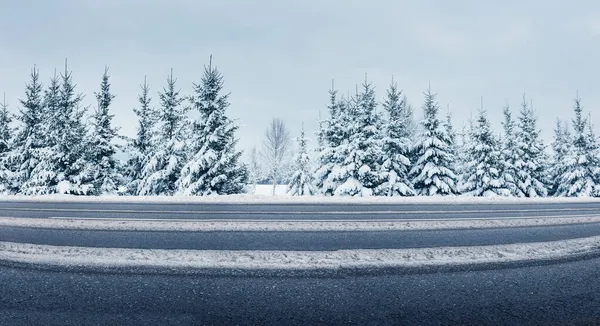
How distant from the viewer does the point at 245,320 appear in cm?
290

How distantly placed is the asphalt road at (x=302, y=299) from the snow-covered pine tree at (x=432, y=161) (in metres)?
18.8

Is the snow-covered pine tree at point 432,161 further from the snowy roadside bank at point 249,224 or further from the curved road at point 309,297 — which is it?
the curved road at point 309,297

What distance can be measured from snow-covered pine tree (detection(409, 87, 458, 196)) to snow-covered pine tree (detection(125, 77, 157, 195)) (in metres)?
20.9

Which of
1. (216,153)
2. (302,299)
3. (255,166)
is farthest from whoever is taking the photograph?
(255,166)

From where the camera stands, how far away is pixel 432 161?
23.2 meters

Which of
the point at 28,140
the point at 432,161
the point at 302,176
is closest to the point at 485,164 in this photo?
the point at 432,161

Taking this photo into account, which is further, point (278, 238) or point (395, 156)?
point (395, 156)

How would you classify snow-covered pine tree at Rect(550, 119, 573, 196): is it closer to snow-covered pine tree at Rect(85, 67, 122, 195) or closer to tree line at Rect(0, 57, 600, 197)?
tree line at Rect(0, 57, 600, 197)

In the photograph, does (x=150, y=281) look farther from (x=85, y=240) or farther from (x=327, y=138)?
(x=327, y=138)

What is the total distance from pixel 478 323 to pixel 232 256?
347cm

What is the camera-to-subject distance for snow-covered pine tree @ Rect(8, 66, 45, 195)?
25.0m

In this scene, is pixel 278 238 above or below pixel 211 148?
below

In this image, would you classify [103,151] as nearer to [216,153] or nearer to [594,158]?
[216,153]

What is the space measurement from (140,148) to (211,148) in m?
9.79
